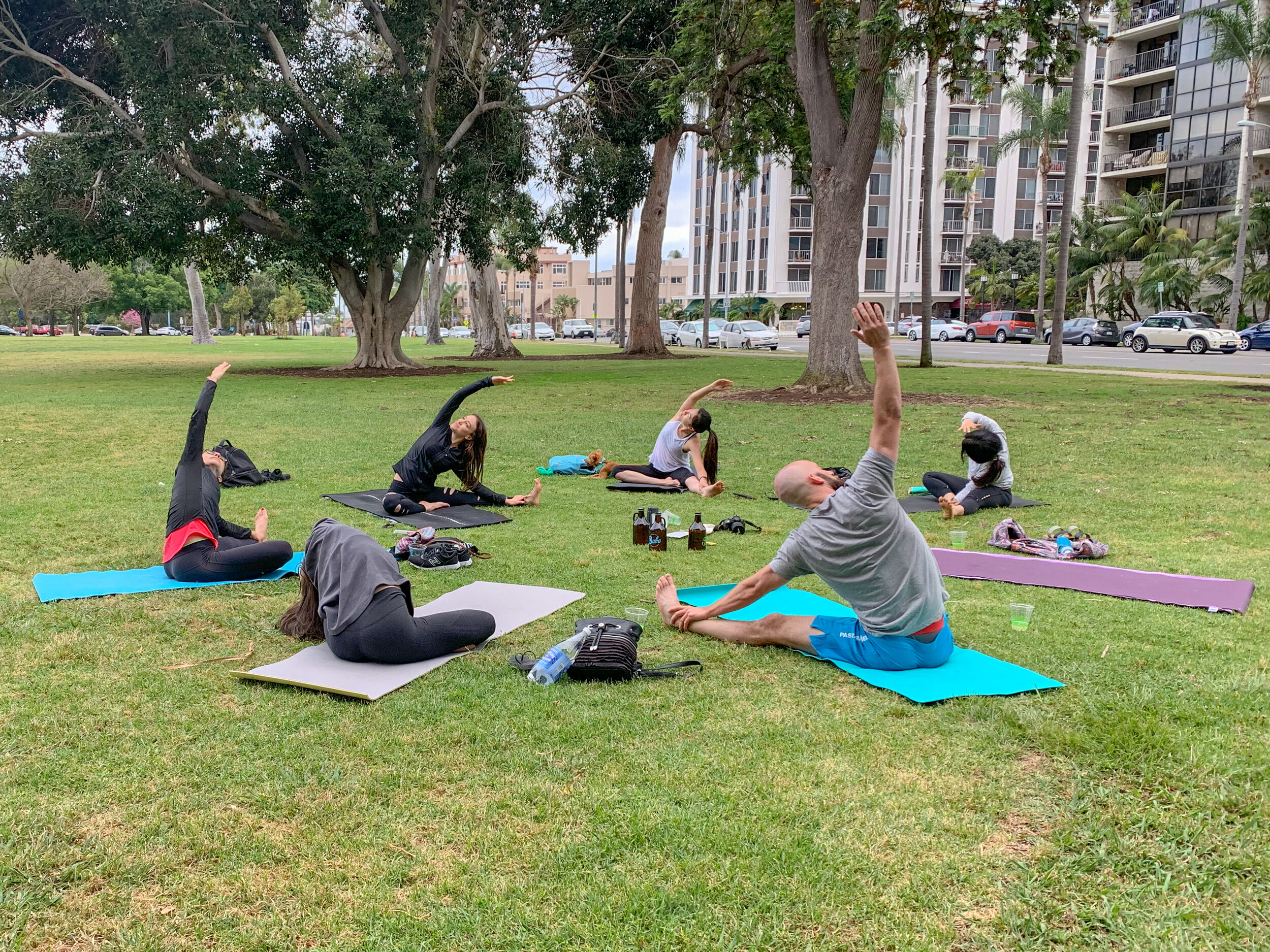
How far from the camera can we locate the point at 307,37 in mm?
22734

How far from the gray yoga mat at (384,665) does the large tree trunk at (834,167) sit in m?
12.8

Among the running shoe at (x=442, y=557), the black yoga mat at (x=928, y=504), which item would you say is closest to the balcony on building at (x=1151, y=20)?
the black yoga mat at (x=928, y=504)

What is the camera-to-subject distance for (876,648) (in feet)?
15.4

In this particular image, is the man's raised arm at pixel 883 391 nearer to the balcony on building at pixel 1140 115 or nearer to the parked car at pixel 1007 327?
the parked car at pixel 1007 327

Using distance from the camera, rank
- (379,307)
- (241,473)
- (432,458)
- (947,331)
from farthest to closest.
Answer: (947,331) → (379,307) → (241,473) → (432,458)

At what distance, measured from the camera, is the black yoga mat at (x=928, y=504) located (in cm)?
880

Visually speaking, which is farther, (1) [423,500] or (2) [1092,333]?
(2) [1092,333]

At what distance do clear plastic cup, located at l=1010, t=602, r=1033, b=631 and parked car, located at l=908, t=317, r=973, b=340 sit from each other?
47.4 meters

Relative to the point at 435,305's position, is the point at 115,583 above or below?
below

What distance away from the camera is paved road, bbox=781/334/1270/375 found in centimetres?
2739

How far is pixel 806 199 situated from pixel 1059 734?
74.7m

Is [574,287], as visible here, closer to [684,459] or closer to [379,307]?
[379,307]

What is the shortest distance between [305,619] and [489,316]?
1262 inches

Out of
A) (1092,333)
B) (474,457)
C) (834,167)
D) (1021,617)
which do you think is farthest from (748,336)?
(1021,617)
